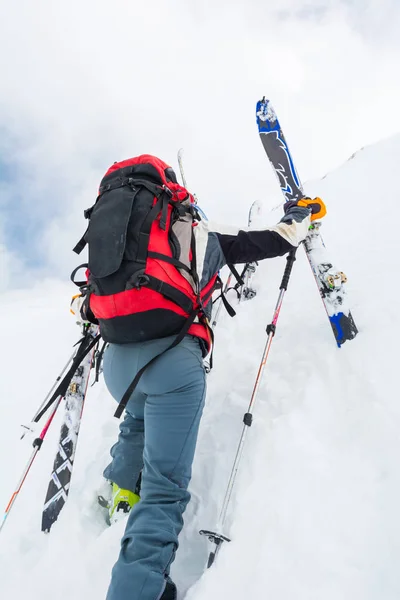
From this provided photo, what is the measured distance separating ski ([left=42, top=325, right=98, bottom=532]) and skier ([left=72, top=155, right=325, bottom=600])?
123 centimetres

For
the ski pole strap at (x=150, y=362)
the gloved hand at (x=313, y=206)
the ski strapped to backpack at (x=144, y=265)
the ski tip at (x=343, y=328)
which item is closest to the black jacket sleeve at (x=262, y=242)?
the ski strapped to backpack at (x=144, y=265)

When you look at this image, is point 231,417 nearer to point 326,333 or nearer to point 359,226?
point 326,333

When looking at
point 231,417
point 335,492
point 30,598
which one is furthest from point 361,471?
point 30,598

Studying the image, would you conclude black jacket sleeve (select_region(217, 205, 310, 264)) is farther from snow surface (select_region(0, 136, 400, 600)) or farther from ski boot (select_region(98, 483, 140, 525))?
ski boot (select_region(98, 483, 140, 525))

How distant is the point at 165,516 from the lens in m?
2.19

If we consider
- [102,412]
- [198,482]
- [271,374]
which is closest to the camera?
[198,482]

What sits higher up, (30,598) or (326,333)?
(326,333)

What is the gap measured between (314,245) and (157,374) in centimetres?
267

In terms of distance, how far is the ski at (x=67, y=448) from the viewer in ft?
12.7

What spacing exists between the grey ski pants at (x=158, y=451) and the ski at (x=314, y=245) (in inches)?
76.1

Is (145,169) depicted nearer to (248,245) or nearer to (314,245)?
(248,245)

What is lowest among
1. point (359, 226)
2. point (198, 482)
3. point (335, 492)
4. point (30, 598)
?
point (30, 598)

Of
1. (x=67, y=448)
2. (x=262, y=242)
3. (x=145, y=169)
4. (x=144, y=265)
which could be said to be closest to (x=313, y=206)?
(x=262, y=242)

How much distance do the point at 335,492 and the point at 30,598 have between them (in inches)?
98.3
